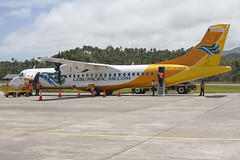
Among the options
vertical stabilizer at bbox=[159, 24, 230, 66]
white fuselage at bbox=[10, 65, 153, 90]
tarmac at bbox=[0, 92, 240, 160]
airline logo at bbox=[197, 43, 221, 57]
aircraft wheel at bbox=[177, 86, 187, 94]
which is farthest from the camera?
aircraft wheel at bbox=[177, 86, 187, 94]

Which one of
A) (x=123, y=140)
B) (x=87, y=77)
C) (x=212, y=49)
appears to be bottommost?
(x=123, y=140)

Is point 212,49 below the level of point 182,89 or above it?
above

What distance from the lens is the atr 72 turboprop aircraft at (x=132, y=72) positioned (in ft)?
93.3

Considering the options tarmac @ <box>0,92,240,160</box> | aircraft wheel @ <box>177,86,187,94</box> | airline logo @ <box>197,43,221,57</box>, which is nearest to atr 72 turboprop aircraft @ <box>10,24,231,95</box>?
airline logo @ <box>197,43,221,57</box>

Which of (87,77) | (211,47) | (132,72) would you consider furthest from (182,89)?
(87,77)

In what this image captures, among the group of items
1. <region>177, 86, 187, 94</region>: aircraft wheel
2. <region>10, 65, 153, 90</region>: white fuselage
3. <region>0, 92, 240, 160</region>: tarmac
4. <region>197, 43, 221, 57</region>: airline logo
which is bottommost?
<region>0, 92, 240, 160</region>: tarmac

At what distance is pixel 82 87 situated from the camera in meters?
34.1

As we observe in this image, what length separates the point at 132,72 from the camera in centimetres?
3142

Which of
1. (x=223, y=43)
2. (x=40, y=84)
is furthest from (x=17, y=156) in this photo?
(x=40, y=84)

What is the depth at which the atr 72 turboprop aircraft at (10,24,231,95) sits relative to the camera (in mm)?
28438

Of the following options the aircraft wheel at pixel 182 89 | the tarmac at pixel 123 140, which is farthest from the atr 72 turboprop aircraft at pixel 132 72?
the tarmac at pixel 123 140

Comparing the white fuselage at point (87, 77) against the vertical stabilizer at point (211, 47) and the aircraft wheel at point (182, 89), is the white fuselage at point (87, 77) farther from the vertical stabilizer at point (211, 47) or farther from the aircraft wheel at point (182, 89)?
the vertical stabilizer at point (211, 47)

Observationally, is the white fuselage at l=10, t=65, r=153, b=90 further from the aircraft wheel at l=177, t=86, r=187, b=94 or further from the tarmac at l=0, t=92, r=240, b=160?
the tarmac at l=0, t=92, r=240, b=160

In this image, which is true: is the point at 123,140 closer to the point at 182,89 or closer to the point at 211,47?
the point at 211,47
